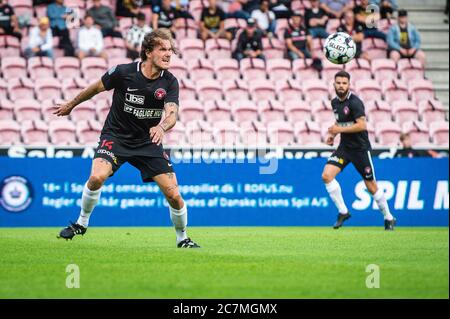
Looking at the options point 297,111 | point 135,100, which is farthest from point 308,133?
point 135,100

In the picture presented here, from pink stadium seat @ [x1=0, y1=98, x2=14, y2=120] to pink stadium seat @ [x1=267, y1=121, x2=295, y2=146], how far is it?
5.62 m

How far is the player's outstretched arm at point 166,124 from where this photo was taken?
31.7 ft

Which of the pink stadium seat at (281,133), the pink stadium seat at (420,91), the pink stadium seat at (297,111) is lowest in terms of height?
the pink stadium seat at (281,133)

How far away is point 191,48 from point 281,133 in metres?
3.61

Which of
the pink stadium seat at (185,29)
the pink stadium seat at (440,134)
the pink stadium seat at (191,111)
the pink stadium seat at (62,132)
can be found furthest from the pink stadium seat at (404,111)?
the pink stadium seat at (62,132)

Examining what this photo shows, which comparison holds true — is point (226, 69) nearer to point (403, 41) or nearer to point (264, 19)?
point (264, 19)

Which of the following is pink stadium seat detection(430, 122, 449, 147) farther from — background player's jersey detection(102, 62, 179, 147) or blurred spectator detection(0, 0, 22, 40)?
background player's jersey detection(102, 62, 179, 147)

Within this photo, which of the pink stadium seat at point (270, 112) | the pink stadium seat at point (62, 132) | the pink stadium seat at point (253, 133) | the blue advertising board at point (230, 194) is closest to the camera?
the blue advertising board at point (230, 194)

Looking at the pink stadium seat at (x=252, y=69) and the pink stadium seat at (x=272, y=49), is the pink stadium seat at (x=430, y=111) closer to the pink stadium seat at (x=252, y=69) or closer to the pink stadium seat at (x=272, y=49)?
the pink stadium seat at (x=272, y=49)

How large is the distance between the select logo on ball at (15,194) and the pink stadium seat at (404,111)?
9.21 m

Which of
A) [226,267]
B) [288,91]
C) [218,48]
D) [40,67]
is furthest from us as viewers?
[218,48]

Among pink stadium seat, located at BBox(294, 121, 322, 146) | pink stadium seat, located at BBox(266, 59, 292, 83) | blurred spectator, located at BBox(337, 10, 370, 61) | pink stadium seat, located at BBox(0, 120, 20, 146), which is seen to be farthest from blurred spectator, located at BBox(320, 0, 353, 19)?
pink stadium seat, located at BBox(0, 120, 20, 146)

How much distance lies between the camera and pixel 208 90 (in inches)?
809
